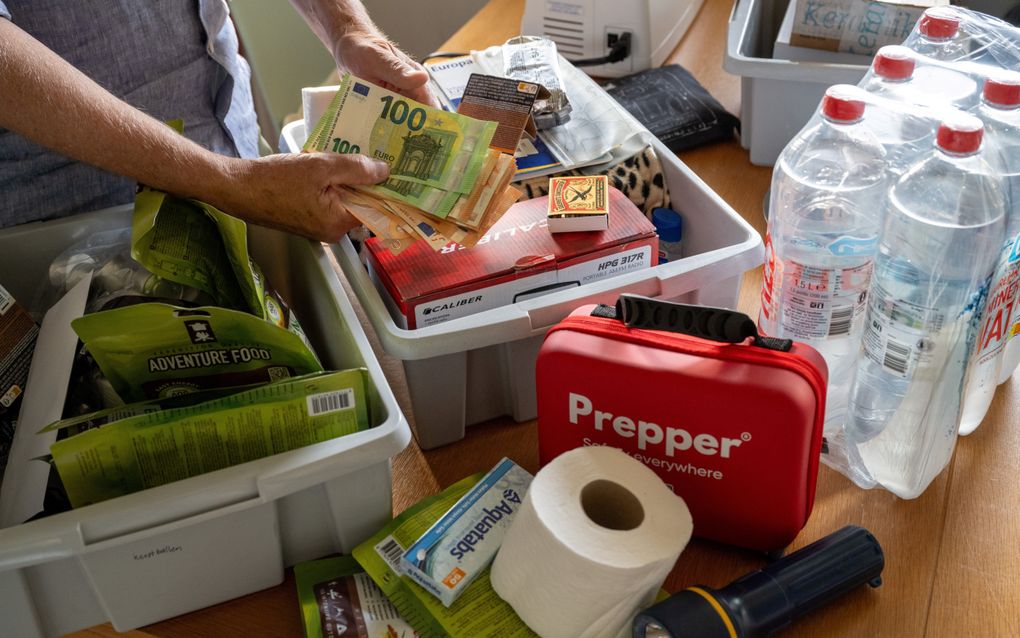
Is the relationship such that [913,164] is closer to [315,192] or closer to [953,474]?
[953,474]

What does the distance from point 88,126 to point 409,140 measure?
12.3 inches

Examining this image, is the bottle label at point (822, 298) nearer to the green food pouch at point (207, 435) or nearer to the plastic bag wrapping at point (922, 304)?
the plastic bag wrapping at point (922, 304)

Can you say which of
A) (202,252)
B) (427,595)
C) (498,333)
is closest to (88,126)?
(202,252)

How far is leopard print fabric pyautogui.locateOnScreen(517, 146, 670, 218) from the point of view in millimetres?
1039

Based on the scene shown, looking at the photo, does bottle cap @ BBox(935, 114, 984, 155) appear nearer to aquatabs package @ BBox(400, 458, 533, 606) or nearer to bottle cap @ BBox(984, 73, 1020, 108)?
bottle cap @ BBox(984, 73, 1020, 108)

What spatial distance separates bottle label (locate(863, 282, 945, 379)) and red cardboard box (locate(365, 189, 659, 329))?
0.80 ft

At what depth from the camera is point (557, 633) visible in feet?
2.29

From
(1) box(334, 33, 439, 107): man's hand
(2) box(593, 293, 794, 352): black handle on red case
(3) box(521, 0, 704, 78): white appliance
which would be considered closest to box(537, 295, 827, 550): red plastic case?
(2) box(593, 293, 794, 352): black handle on red case

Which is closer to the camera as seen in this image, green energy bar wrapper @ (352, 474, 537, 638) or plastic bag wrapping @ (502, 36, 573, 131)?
green energy bar wrapper @ (352, 474, 537, 638)

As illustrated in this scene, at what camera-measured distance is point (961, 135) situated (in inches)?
27.3

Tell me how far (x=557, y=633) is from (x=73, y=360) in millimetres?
491

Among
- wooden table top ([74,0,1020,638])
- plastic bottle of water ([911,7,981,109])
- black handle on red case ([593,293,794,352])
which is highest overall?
plastic bottle of water ([911,7,981,109])

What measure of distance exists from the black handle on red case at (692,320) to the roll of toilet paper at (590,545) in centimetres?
11

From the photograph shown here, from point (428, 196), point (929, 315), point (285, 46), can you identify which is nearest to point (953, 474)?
→ point (929, 315)
